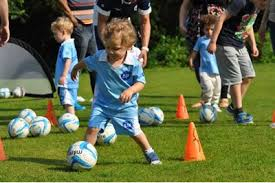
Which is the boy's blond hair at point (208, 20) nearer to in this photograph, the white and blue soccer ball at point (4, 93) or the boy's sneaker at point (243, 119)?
the boy's sneaker at point (243, 119)

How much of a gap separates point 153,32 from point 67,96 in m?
19.7

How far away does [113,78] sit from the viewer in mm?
7191

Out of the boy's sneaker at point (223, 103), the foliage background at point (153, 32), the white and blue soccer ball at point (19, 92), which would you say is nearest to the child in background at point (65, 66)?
the boy's sneaker at point (223, 103)

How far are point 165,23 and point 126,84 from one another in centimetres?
2416

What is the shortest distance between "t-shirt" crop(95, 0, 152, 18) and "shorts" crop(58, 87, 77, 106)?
5.54ft

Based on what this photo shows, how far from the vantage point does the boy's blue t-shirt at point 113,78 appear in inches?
281

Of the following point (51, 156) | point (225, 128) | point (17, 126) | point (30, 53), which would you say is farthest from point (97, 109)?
point (30, 53)

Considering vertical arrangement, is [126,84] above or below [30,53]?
above

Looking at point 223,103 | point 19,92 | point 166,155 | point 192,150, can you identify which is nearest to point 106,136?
point 166,155

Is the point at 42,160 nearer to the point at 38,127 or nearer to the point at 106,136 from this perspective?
the point at 106,136

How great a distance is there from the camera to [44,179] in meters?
6.29

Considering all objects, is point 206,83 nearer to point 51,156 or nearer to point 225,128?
point 225,128

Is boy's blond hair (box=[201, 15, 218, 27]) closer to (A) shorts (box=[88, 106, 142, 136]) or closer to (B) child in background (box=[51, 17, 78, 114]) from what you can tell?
(B) child in background (box=[51, 17, 78, 114])

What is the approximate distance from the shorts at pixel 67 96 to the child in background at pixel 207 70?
2.16m
